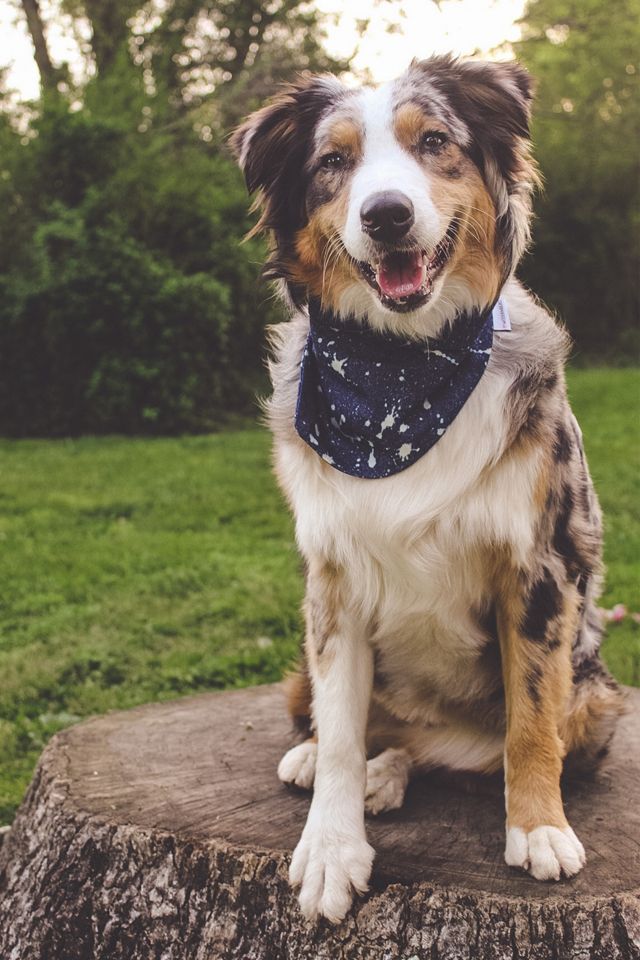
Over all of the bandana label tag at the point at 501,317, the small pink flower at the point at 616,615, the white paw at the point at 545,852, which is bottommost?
the small pink flower at the point at 616,615

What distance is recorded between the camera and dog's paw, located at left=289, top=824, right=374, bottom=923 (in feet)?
7.24

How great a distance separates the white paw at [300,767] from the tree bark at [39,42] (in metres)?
13.2

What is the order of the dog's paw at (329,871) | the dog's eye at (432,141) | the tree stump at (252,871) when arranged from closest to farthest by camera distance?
the tree stump at (252,871) < the dog's paw at (329,871) < the dog's eye at (432,141)

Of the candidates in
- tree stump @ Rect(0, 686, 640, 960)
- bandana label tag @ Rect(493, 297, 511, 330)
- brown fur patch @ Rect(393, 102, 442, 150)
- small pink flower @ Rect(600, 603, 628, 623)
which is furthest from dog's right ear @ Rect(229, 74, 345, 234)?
small pink flower @ Rect(600, 603, 628, 623)

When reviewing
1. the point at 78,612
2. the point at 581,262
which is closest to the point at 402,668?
the point at 78,612

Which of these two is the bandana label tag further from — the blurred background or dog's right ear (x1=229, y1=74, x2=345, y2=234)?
the blurred background

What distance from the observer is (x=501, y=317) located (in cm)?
256

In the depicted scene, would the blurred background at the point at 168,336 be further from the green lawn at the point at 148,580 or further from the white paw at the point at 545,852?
the white paw at the point at 545,852

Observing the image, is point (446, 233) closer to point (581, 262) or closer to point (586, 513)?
point (586, 513)

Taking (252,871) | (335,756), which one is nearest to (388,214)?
(335,756)

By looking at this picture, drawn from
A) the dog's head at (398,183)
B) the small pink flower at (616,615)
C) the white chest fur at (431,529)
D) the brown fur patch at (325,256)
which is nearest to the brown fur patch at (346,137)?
the dog's head at (398,183)

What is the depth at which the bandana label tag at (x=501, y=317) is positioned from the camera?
8.32 feet

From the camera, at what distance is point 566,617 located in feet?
8.08

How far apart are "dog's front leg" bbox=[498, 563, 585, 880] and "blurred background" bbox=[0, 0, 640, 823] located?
231cm
